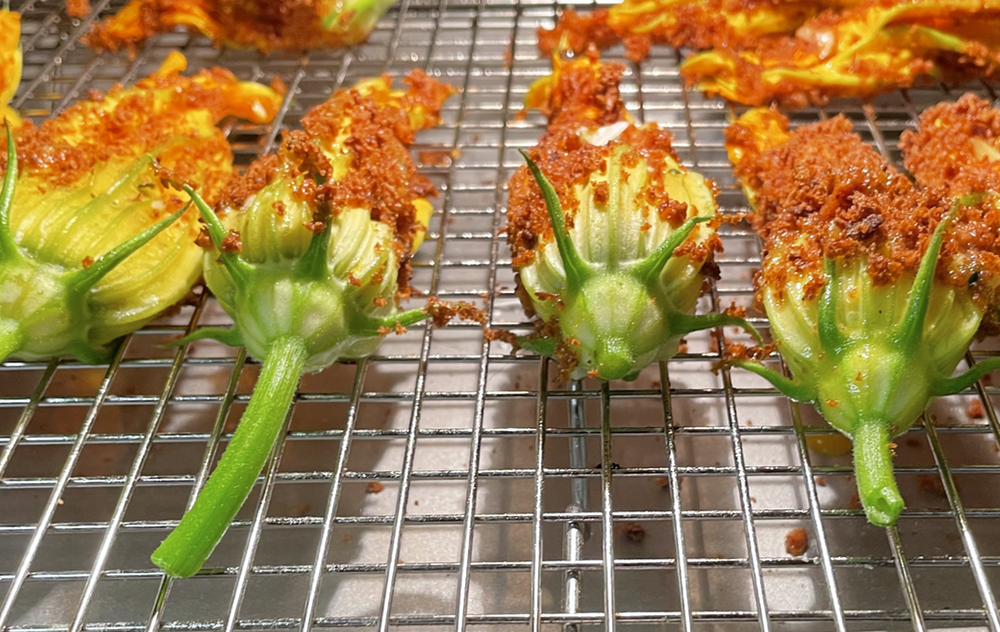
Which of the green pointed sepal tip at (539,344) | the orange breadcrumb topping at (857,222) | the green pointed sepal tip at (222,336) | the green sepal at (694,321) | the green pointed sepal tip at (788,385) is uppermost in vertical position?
the orange breadcrumb topping at (857,222)

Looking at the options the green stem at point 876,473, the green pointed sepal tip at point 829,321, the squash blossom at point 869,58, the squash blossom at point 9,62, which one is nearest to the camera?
the green stem at point 876,473

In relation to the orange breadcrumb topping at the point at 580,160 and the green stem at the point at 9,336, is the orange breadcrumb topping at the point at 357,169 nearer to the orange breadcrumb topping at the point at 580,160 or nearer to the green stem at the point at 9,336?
the orange breadcrumb topping at the point at 580,160

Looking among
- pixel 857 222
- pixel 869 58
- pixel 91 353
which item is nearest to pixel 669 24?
pixel 869 58

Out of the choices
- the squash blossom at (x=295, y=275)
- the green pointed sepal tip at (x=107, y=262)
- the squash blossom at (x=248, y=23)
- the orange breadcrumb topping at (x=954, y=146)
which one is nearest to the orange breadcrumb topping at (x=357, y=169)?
the squash blossom at (x=295, y=275)

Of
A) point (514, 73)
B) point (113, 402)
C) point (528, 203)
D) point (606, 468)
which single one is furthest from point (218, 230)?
point (514, 73)

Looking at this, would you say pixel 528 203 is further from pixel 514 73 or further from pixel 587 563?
pixel 514 73

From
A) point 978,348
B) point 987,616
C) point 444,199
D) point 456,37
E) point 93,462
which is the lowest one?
point 987,616

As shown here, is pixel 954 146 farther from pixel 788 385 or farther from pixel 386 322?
pixel 386 322
